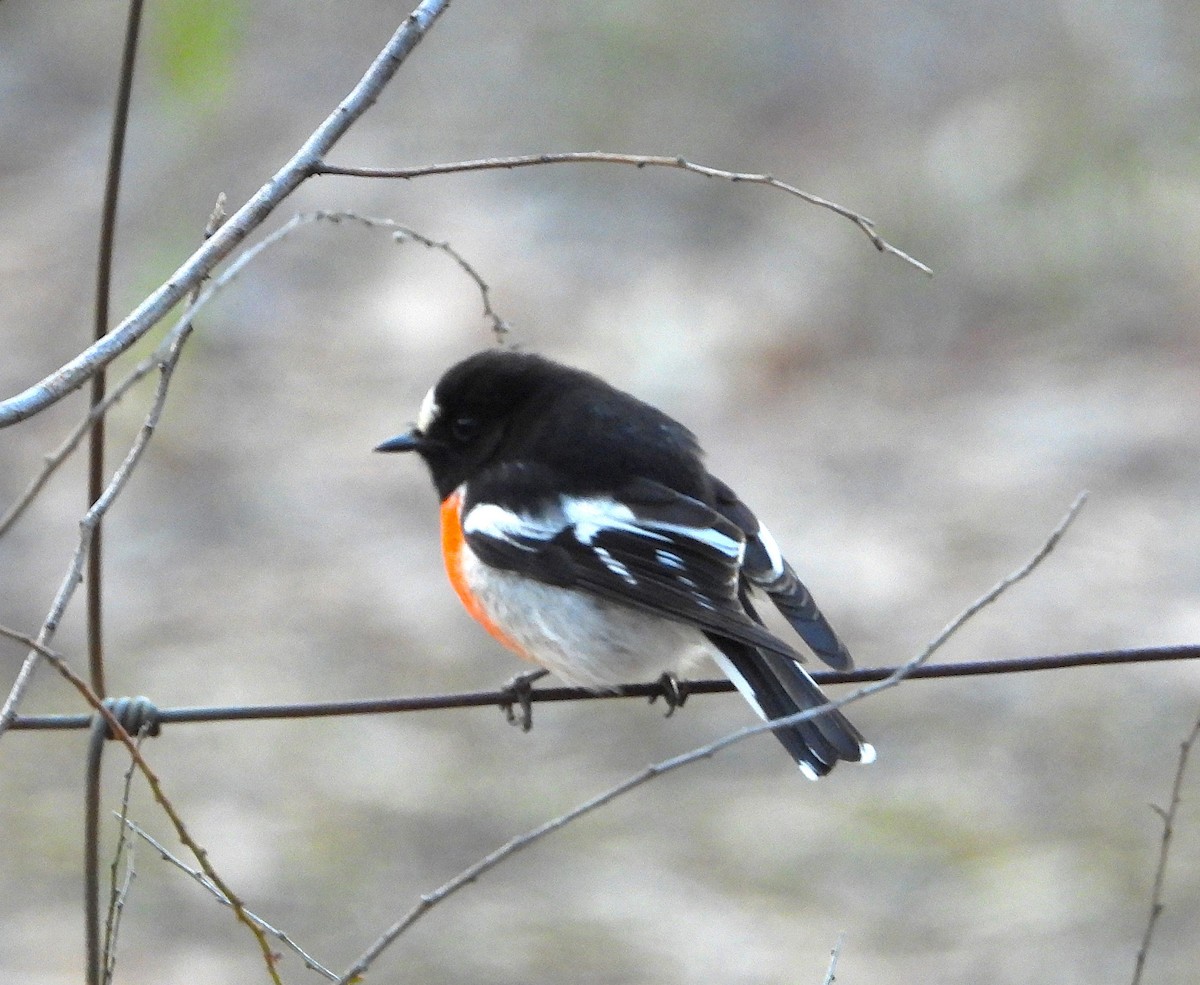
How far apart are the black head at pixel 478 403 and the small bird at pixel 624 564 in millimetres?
62

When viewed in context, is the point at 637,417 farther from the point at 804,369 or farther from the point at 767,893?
the point at 804,369

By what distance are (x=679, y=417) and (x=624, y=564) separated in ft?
17.4

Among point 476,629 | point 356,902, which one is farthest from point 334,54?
point 356,902

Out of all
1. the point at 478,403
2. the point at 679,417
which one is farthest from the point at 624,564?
the point at 679,417

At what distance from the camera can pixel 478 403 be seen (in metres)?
4.36

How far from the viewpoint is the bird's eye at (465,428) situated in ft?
14.4

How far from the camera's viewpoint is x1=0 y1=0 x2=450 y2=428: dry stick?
2.21 metres

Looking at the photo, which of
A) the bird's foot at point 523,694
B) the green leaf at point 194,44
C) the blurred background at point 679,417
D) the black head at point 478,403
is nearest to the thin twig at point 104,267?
the bird's foot at point 523,694

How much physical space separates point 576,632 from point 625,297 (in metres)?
6.26

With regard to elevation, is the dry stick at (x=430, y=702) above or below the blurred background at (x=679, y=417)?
below

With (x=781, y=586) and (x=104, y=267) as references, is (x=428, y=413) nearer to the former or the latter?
(x=781, y=586)

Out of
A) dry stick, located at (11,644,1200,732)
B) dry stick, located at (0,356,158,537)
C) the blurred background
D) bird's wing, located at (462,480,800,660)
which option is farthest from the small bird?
the blurred background

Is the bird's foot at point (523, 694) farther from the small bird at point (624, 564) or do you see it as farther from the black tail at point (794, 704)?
the black tail at point (794, 704)

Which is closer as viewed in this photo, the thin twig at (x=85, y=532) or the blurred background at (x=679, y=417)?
the thin twig at (x=85, y=532)
